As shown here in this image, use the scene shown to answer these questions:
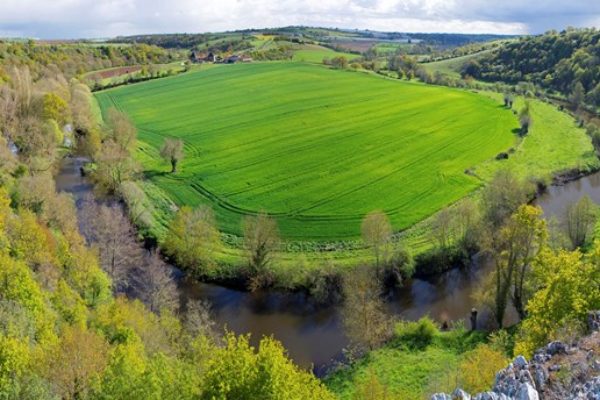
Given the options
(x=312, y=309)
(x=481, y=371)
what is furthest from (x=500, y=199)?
(x=481, y=371)

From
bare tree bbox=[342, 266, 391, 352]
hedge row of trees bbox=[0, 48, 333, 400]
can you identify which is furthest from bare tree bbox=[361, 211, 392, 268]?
hedge row of trees bbox=[0, 48, 333, 400]

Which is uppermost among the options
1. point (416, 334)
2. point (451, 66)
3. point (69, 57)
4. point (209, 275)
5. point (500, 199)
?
point (451, 66)

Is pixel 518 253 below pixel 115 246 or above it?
above

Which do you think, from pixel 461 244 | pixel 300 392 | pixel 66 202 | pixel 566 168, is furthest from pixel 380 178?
pixel 300 392

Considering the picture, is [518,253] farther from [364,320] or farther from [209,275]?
[209,275]

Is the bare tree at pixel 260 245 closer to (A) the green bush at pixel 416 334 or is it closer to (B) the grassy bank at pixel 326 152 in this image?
(B) the grassy bank at pixel 326 152

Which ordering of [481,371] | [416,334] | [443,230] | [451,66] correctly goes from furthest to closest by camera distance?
[451,66]
[443,230]
[416,334]
[481,371]

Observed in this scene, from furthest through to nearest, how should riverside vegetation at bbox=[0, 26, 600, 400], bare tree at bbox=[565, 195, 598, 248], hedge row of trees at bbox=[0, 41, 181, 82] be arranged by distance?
hedge row of trees at bbox=[0, 41, 181, 82] → bare tree at bbox=[565, 195, 598, 248] → riverside vegetation at bbox=[0, 26, 600, 400]

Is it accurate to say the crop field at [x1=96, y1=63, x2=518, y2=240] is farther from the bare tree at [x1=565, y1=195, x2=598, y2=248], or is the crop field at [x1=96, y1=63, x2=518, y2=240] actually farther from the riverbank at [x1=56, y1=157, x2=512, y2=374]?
the bare tree at [x1=565, y1=195, x2=598, y2=248]
